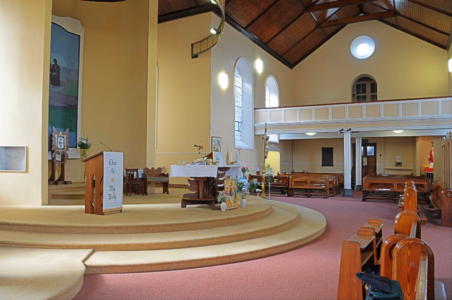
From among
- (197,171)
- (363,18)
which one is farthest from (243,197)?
(363,18)

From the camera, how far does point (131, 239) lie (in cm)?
477

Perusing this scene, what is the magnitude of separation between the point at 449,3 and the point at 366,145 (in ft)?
30.1

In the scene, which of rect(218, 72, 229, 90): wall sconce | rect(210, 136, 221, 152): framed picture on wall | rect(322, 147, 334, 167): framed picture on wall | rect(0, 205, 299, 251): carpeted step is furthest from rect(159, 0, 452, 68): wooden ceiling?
rect(0, 205, 299, 251): carpeted step

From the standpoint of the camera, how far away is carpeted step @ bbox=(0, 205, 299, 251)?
4547 mm

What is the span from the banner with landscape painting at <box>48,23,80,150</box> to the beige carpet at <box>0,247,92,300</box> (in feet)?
18.3

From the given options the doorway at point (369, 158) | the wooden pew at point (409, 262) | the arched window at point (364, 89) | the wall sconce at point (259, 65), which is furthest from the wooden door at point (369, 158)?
the wooden pew at point (409, 262)

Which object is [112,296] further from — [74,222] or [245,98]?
[245,98]

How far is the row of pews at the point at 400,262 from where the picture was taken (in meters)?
1.26

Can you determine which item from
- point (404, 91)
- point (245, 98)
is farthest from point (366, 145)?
point (245, 98)

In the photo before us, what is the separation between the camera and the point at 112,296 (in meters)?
3.43

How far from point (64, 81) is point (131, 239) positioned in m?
6.48

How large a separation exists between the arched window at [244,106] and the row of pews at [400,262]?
490 inches

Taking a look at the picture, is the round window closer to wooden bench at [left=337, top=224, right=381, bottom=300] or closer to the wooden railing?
the wooden railing

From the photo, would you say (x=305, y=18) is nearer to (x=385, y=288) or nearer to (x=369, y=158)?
(x=369, y=158)
